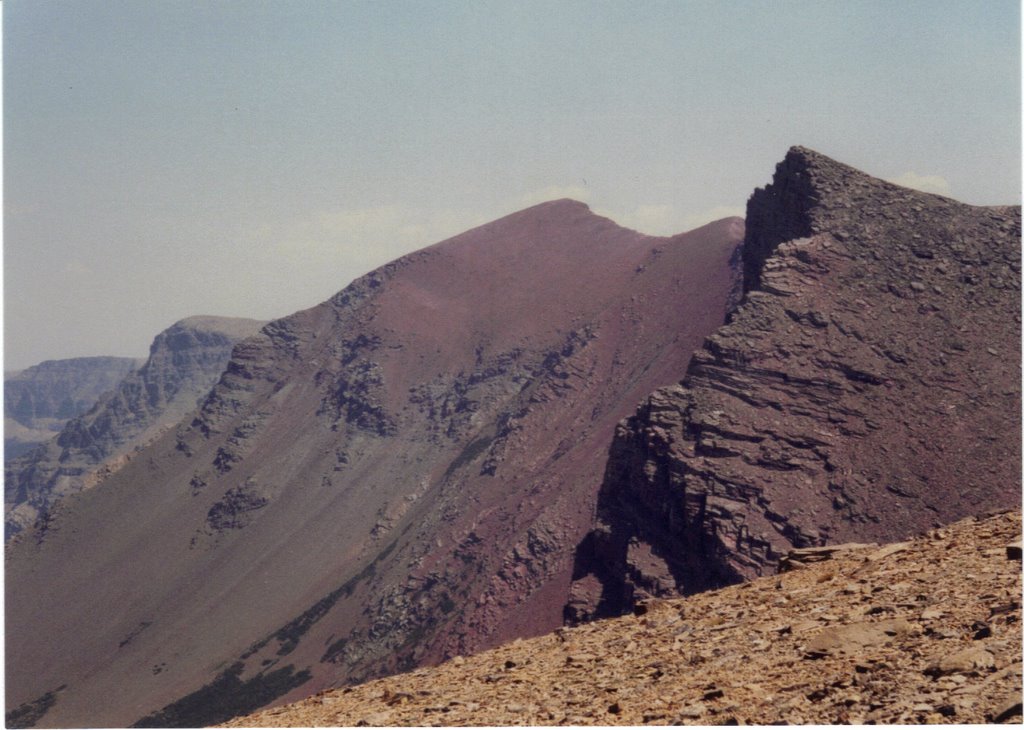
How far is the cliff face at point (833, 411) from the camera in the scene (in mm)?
48062

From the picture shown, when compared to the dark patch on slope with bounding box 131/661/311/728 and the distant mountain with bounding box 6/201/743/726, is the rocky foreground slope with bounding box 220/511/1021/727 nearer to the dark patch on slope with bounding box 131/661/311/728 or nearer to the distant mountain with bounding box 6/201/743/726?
the distant mountain with bounding box 6/201/743/726

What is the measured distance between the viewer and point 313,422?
13275 cm

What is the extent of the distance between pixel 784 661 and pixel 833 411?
42.2 metres

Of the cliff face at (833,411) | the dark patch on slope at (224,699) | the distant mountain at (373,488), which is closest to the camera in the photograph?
the cliff face at (833,411)

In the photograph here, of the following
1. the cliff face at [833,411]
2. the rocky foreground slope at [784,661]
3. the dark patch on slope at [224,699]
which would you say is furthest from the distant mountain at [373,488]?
the rocky foreground slope at [784,661]

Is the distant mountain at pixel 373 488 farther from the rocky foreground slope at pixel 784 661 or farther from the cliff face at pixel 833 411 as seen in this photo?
the rocky foreground slope at pixel 784 661

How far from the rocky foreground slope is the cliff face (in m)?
30.1

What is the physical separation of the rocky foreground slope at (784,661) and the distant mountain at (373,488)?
171 ft

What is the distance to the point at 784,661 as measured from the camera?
42.8 feet

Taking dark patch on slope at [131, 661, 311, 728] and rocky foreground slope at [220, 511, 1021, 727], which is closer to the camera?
rocky foreground slope at [220, 511, 1021, 727]

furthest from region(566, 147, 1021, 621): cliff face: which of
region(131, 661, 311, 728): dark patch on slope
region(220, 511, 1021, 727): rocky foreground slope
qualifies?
region(131, 661, 311, 728): dark patch on slope

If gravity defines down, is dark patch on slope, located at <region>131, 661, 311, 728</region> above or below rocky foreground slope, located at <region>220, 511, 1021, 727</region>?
below

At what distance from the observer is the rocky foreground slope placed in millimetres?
11227

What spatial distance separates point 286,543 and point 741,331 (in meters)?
71.2
